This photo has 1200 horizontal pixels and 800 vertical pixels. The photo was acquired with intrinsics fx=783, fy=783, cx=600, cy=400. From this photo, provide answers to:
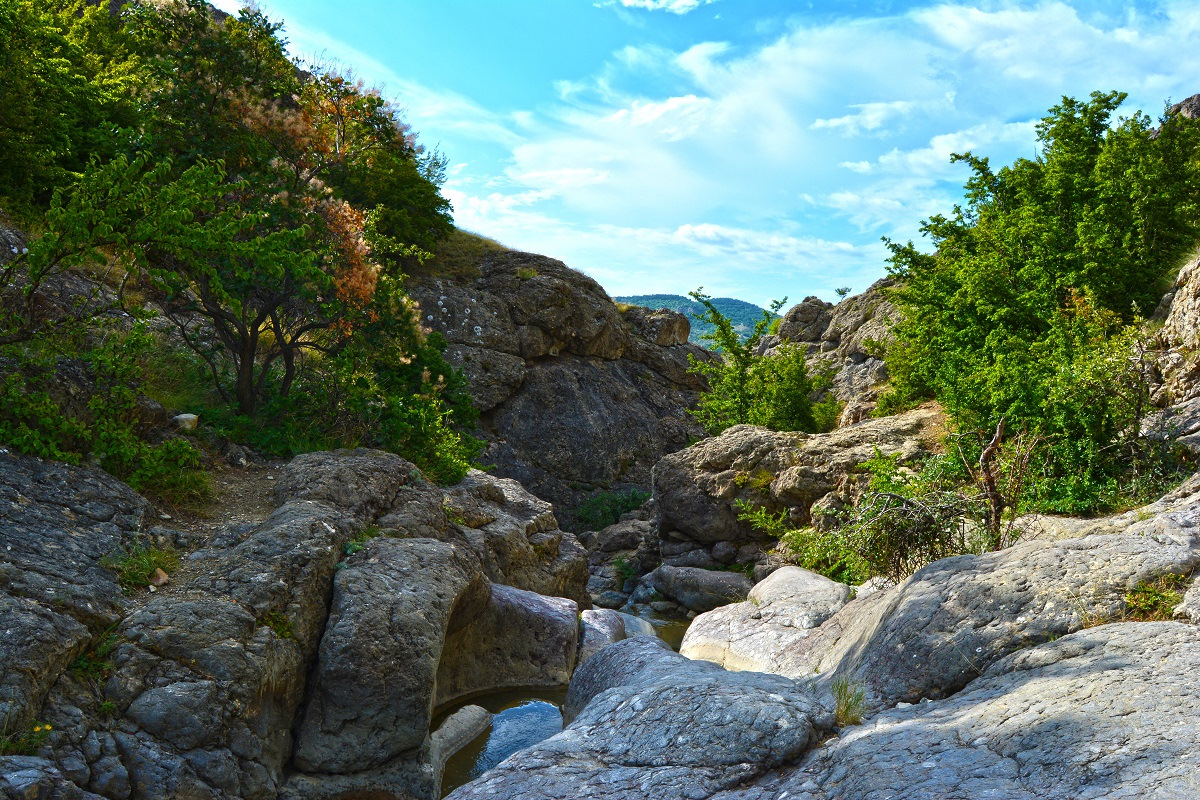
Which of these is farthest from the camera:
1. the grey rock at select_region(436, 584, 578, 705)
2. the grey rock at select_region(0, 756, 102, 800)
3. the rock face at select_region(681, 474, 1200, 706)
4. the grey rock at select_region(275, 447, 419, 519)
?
the grey rock at select_region(436, 584, 578, 705)

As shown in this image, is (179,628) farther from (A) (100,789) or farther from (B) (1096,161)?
(B) (1096,161)

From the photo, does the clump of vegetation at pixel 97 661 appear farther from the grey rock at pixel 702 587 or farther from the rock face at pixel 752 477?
the rock face at pixel 752 477

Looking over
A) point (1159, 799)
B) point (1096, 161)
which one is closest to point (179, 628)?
point (1159, 799)

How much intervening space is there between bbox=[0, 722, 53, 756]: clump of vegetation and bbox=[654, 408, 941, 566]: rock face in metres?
14.9

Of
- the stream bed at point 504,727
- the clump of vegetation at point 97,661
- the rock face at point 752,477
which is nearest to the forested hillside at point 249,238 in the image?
the clump of vegetation at point 97,661

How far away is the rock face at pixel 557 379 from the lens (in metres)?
30.7

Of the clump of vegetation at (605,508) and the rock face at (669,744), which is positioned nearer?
the rock face at (669,744)

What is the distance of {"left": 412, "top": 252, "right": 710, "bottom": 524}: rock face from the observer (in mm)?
30656

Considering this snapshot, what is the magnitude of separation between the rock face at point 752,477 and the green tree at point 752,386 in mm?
5180

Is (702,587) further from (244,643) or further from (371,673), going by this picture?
(244,643)

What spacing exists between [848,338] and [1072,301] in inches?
609

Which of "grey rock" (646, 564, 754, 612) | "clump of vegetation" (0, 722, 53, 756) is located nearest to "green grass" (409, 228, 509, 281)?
"grey rock" (646, 564, 754, 612)

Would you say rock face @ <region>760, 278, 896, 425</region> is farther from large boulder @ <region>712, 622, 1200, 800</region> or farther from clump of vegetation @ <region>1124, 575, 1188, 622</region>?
large boulder @ <region>712, 622, 1200, 800</region>

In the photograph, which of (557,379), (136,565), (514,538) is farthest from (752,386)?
(136,565)
